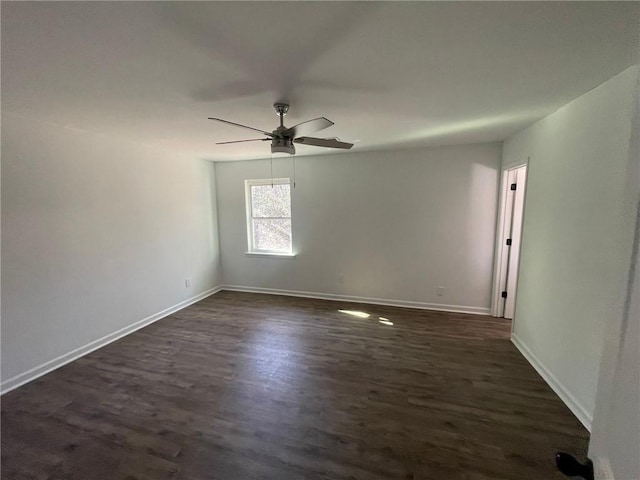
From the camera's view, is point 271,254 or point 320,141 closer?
point 320,141

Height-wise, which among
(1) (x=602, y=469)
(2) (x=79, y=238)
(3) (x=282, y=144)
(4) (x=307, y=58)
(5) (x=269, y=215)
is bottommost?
(1) (x=602, y=469)

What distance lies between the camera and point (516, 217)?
3.55 m

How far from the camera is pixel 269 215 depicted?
198 inches

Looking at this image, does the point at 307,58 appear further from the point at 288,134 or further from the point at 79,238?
the point at 79,238

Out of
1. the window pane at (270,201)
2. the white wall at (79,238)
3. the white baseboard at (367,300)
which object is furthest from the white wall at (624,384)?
the window pane at (270,201)

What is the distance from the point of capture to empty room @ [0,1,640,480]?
4.08ft

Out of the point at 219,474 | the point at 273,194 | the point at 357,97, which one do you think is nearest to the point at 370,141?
the point at 357,97

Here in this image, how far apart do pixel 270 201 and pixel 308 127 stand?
9.97 ft

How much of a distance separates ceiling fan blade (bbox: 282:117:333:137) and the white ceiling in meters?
0.21

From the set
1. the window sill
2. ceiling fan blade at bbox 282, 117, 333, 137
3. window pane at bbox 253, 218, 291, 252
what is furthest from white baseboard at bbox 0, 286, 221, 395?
ceiling fan blade at bbox 282, 117, 333, 137

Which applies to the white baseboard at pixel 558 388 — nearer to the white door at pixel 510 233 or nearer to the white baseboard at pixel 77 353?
the white door at pixel 510 233

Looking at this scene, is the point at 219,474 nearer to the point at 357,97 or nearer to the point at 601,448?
the point at 601,448

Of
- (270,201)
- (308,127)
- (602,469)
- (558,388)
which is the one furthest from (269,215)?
(602,469)

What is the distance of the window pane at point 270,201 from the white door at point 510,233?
3219 millimetres
